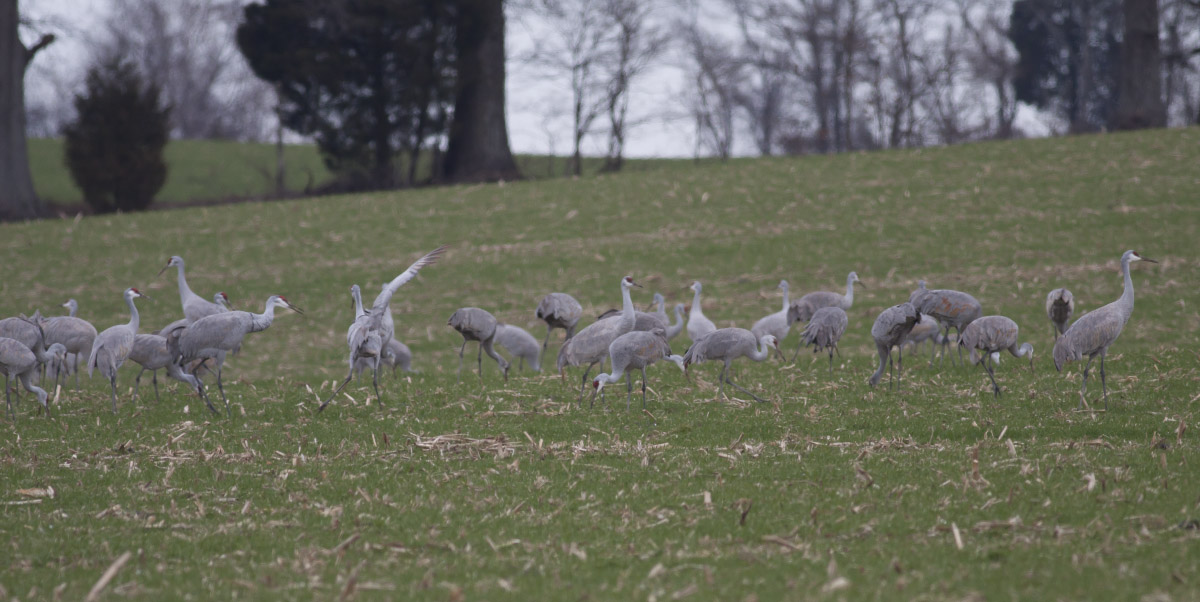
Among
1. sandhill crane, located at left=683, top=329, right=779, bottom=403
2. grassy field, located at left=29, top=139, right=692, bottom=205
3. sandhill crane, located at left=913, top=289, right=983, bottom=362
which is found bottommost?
sandhill crane, located at left=683, top=329, right=779, bottom=403

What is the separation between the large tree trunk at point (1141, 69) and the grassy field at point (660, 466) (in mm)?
13437

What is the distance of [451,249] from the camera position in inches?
969

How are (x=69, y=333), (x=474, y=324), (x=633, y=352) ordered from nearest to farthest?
(x=633, y=352) → (x=474, y=324) → (x=69, y=333)

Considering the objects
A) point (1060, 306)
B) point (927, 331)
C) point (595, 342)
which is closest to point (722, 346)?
point (595, 342)

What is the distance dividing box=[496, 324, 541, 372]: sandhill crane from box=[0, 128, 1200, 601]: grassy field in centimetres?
74

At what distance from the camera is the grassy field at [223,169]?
134ft

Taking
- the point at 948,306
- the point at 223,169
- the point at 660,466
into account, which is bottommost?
the point at 660,466

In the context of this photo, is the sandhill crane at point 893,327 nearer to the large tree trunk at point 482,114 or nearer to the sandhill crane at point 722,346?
the sandhill crane at point 722,346

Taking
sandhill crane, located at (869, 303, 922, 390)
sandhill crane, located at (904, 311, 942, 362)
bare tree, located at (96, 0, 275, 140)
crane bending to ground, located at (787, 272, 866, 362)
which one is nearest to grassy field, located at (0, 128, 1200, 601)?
sandhill crane, located at (904, 311, 942, 362)

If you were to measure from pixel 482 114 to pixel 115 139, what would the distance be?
13011mm

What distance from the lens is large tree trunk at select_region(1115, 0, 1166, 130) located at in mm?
33094

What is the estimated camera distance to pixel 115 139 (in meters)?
33.8

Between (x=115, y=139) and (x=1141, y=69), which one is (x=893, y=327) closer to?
(x=1141, y=69)

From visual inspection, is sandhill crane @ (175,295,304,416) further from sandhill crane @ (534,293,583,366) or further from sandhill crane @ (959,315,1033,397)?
sandhill crane @ (959,315,1033,397)
